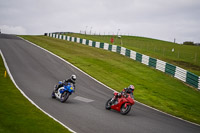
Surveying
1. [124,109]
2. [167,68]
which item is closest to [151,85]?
[167,68]

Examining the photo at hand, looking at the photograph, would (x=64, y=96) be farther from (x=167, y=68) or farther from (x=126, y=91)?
(x=167, y=68)

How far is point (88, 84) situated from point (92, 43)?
1183 inches

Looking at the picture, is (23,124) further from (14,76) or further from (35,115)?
(14,76)

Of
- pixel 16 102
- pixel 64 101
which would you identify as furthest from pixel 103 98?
pixel 16 102

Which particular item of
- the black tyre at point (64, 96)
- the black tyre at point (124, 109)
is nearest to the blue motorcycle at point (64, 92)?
the black tyre at point (64, 96)

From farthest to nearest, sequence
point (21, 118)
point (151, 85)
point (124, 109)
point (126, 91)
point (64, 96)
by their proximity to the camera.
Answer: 1. point (151, 85)
2. point (64, 96)
3. point (124, 109)
4. point (126, 91)
5. point (21, 118)

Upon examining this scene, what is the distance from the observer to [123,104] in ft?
43.5

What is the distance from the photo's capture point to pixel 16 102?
12641 millimetres

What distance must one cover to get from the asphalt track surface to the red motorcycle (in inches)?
10.0

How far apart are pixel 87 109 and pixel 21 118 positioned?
392cm

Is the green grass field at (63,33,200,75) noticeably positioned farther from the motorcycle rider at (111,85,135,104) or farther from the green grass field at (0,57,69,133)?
the green grass field at (0,57,69,133)

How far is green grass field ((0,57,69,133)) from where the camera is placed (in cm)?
881

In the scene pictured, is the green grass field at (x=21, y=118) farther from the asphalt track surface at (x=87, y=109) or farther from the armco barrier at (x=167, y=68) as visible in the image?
the armco barrier at (x=167, y=68)

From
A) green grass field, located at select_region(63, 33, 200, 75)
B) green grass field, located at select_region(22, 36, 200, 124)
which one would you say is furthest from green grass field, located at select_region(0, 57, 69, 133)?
green grass field, located at select_region(63, 33, 200, 75)
